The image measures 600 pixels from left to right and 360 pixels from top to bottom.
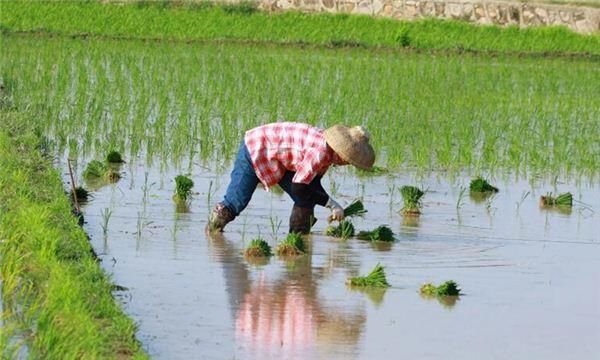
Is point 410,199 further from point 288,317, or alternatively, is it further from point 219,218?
point 288,317

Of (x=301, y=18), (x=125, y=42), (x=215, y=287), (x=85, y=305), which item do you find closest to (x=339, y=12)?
(x=301, y=18)

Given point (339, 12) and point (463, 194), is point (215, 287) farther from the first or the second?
point (339, 12)

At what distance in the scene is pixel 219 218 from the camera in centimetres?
663

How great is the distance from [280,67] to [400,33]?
137 inches

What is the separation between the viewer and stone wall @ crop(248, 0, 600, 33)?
1825 centimetres

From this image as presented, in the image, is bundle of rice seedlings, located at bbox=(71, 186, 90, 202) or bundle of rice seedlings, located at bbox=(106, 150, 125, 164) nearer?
bundle of rice seedlings, located at bbox=(71, 186, 90, 202)

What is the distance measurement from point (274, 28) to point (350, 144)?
38.6 ft

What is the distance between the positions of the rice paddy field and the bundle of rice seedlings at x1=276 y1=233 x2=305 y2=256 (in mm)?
58

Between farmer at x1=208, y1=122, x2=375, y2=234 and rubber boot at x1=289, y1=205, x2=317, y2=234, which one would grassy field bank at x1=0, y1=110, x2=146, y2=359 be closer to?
farmer at x1=208, y1=122, x2=375, y2=234

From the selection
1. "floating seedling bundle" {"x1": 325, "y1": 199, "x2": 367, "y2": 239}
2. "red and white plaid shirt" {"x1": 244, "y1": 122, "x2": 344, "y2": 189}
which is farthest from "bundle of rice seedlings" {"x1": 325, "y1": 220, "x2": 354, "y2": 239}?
"red and white plaid shirt" {"x1": 244, "y1": 122, "x2": 344, "y2": 189}

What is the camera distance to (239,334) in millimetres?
4699

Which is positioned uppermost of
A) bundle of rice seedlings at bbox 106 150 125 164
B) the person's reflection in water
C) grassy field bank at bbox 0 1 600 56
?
grassy field bank at bbox 0 1 600 56

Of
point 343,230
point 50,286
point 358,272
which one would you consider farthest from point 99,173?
point 50,286

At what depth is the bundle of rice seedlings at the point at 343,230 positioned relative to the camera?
6.70 m
